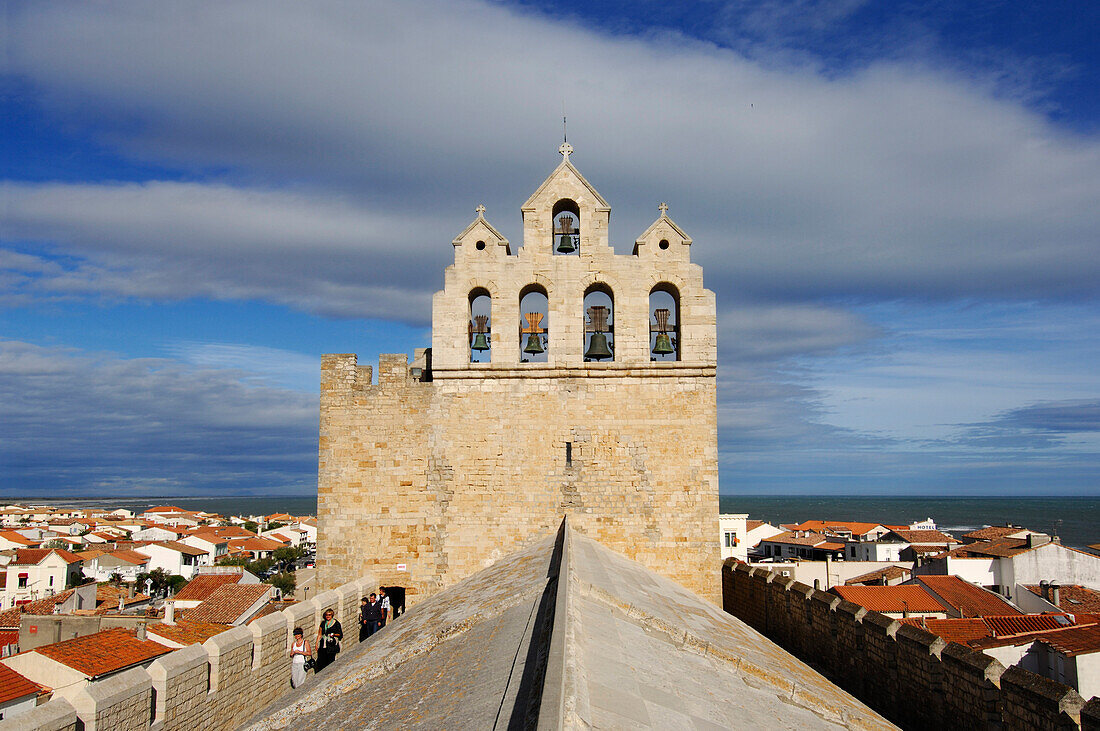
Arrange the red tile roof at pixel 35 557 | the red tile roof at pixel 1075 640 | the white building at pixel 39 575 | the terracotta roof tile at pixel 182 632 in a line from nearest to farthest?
the red tile roof at pixel 1075 640 → the terracotta roof tile at pixel 182 632 → the white building at pixel 39 575 → the red tile roof at pixel 35 557

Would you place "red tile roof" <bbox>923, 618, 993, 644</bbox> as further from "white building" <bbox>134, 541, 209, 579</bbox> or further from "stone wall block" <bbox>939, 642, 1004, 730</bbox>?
"white building" <bbox>134, 541, 209, 579</bbox>

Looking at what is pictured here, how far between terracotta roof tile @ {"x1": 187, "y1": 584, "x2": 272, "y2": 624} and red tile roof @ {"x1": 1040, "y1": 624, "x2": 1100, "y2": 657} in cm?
2945

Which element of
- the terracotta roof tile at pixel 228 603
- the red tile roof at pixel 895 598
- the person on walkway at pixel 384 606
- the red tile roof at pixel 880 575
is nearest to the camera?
the person on walkway at pixel 384 606

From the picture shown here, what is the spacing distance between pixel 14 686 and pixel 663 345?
51.7 ft

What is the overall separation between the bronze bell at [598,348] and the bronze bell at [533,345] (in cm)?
93

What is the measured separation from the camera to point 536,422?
14.7 metres

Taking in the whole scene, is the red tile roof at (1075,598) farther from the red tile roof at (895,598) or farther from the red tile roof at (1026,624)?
the red tile roof at (1026,624)

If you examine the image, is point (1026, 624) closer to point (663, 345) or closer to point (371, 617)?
point (663, 345)

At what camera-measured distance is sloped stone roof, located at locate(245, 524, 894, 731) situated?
15.7 feet

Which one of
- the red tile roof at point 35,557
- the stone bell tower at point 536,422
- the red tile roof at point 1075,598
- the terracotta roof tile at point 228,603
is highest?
the stone bell tower at point 536,422

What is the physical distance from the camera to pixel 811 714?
23.1 feet

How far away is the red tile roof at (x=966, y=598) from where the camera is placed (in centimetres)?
3014

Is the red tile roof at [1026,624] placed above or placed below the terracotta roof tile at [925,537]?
above

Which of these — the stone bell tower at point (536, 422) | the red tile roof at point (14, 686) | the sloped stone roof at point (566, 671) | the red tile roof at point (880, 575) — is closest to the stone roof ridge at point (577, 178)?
the stone bell tower at point (536, 422)
